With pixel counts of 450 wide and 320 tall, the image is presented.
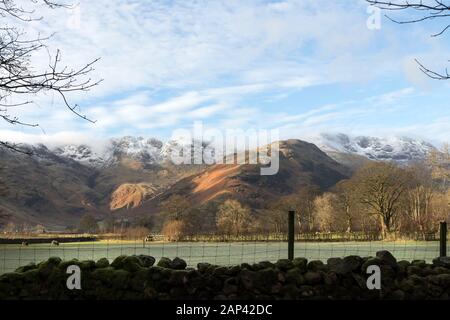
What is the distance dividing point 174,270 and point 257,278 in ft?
5.27

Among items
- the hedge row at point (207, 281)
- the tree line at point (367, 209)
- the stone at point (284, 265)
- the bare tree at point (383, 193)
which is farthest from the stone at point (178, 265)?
the bare tree at point (383, 193)

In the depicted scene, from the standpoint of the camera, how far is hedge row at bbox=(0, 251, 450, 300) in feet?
33.1

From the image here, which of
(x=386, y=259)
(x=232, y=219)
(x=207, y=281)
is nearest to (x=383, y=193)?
(x=232, y=219)

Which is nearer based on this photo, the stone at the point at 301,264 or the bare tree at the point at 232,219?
the stone at the point at 301,264

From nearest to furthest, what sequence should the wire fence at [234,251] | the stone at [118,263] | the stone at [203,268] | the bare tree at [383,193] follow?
the stone at [203,268]
the stone at [118,263]
the wire fence at [234,251]
the bare tree at [383,193]

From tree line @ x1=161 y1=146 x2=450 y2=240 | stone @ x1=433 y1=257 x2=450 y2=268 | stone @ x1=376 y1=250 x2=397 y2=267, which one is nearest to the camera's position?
stone @ x1=376 y1=250 x2=397 y2=267

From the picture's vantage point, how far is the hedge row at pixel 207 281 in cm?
1008

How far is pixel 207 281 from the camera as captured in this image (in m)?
10.2

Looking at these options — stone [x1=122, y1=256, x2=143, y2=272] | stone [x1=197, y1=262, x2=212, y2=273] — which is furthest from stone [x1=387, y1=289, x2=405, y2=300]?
stone [x1=122, y1=256, x2=143, y2=272]

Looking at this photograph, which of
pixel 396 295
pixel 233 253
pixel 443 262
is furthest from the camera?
pixel 233 253

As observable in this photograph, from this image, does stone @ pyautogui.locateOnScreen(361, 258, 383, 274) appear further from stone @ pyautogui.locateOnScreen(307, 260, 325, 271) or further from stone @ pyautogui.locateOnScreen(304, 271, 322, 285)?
stone @ pyautogui.locateOnScreen(304, 271, 322, 285)

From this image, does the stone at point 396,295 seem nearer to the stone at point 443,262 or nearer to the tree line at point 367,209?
the stone at point 443,262

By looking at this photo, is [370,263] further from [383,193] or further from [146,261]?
[383,193]
